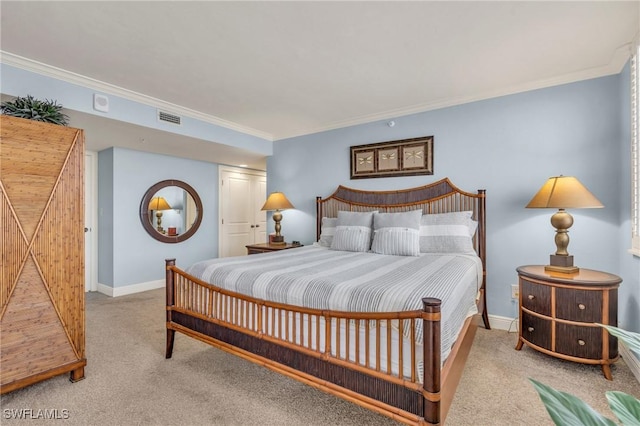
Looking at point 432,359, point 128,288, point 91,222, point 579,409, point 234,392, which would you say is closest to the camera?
point 579,409

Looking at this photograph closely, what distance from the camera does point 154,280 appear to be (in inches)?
191

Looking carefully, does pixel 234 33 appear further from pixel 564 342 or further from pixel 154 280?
pixel 154 280

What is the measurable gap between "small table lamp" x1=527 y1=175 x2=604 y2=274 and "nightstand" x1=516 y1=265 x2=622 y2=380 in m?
0.13

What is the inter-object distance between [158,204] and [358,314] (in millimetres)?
4395

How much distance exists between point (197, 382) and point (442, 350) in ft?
5.49

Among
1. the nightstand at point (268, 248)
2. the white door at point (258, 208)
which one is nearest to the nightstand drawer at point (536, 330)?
the nightstand at point (268, 248)

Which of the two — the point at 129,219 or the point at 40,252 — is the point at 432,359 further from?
the point at 129,219

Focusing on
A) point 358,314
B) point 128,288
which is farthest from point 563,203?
point 128,288

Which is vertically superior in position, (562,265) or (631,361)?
(562,265)

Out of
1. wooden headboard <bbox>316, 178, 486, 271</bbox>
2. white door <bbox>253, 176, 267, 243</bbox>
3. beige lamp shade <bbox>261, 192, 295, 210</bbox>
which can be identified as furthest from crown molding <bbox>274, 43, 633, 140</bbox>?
white door <bbox>253, 176, 267, 243</bbox>

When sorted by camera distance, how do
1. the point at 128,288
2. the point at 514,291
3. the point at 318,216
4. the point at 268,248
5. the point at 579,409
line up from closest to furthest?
the point at 579,409, the point at 514,291, the point at 268,248, the point at 318,216, the point at 128,288

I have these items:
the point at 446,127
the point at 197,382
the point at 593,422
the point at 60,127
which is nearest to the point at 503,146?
the point at 446,127

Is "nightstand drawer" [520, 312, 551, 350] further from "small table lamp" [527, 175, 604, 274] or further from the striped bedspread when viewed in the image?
the striped bedspread

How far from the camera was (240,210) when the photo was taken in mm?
6234
